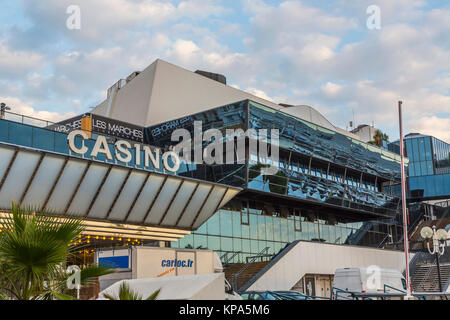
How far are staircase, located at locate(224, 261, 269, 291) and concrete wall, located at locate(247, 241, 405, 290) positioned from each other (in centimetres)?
129

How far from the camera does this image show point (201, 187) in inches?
1219

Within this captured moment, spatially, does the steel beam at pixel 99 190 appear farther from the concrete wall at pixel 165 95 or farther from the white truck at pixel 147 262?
the concrete wall at pixel 165 95

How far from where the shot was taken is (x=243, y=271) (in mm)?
36156

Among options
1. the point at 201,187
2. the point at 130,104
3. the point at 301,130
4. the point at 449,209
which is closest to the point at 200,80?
the point at 130,104

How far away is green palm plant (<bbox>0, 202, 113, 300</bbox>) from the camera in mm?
7410

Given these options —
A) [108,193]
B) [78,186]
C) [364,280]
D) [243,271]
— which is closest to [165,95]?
[243,271]

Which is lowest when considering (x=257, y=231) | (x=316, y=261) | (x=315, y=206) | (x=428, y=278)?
(x=428, y=278)

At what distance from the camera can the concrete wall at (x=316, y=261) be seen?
34875 millimetres

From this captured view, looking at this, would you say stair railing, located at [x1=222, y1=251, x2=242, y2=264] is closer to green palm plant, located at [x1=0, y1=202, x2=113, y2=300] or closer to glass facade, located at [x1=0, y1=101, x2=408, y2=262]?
glass facade, located at [x1=0, y1=101, x2=408, y2=262]

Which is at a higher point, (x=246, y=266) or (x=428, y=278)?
(x=246, y=266)

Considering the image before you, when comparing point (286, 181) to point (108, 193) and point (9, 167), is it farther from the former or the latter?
point (9, 167)

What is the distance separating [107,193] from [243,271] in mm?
12656
